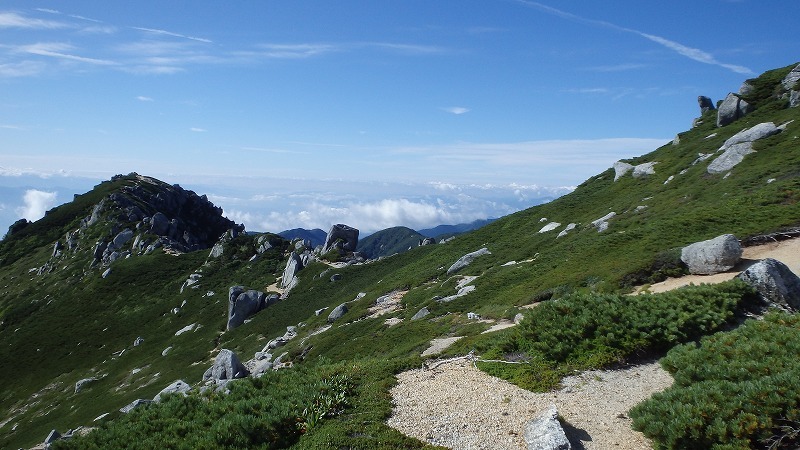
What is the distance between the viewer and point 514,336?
19500 millimetres

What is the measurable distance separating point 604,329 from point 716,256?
1391cm

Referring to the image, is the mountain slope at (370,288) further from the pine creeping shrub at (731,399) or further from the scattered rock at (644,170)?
the pine creeping shrub at (731,399)

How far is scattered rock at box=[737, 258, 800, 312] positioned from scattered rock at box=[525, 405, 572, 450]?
14253 mm

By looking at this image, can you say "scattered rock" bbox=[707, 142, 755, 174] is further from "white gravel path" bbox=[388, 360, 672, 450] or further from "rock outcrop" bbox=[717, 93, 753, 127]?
"white gravel path" bbox=[388, 360, 672, 450]

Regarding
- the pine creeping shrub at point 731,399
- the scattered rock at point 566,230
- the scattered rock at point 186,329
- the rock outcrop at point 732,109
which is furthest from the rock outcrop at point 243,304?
the rock outcrop at point 732,109

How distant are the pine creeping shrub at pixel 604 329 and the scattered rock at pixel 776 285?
30.9 inches

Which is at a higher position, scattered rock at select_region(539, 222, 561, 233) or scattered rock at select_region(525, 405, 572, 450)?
scattered rock at select_region(539, 222, 561, 233)

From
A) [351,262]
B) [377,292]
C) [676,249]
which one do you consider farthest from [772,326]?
[351,262]

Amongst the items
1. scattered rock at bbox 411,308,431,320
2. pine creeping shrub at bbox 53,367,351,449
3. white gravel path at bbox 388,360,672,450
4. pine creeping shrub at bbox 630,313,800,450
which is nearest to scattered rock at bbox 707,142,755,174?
scattered rock at bbox 411,308,431,320

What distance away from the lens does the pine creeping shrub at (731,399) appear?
1045 cm

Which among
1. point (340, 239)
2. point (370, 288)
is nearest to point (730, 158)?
point (370, 288)

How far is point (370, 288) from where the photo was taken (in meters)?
63.2

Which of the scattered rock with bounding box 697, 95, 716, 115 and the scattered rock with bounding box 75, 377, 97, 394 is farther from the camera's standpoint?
the scattered rock with bounding box 697, 95, 716, 115

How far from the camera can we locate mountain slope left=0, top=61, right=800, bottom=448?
3055cm
